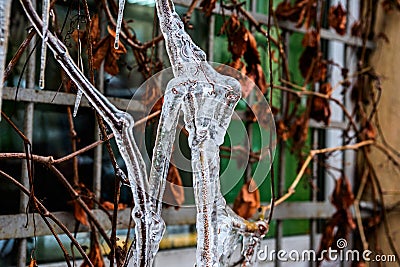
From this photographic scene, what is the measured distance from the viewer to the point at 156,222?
0.57m

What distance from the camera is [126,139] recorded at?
1.72 feet

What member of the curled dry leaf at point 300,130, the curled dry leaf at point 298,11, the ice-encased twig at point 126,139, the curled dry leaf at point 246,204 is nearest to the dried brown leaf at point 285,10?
the curled dry leaf at point 298,11

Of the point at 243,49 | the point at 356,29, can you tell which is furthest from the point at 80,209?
the point at 356,29

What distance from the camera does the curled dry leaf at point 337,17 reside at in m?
1.45

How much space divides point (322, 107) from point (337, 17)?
0.77 ft

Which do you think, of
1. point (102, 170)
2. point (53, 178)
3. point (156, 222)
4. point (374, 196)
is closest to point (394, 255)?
point (374, 196)

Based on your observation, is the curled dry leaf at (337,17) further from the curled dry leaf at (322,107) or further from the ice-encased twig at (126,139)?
the ice-encased twig at (126,139)

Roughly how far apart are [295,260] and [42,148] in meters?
0.76

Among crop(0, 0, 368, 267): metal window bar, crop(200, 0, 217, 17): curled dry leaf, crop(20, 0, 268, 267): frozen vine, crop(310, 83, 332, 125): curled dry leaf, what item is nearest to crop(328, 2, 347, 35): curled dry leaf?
crop(0, 0, 368, 267): metal window bar

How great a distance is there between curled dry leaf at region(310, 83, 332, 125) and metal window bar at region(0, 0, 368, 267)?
6cm

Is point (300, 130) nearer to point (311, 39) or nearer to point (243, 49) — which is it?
point (311, 39)

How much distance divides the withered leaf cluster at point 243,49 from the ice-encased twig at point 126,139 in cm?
53

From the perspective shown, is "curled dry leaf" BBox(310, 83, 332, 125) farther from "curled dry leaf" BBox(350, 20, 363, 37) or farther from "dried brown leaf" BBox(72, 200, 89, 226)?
"dried brown leaf" BBox(72, 200, 89, 226)

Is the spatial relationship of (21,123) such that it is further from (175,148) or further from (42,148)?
(175,148)
